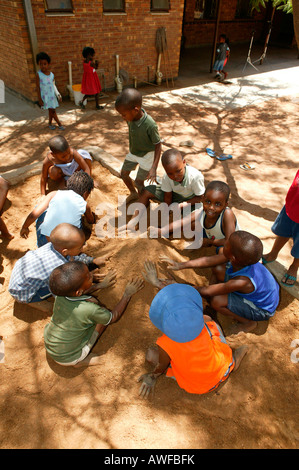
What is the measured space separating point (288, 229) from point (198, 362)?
1668 mm

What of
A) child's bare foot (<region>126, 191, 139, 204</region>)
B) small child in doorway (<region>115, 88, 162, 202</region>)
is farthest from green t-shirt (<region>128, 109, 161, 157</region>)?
child's bare foot (<region>126, 191, 139, 204</region>)

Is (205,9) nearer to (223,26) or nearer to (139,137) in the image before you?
(223,26)

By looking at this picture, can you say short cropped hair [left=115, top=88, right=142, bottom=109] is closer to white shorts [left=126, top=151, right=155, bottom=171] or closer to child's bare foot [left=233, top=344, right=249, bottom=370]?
white shorts [left=126, top=151, right=155, bottom=171]

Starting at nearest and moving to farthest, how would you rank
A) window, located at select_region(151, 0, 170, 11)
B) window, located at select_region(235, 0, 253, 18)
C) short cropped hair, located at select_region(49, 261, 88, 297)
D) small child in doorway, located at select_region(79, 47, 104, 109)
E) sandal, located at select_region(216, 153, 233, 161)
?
short cropped hair, located at select_region(49, 261, 88, 297) → sandal, located at select_region(216, 153, 233, 161) → small child in doorway, located at select_region(79, 47, 104, 109) → window, located at select_region(151, 0, 170, 11) → window, located at select_region(235, 0, 253, 18)

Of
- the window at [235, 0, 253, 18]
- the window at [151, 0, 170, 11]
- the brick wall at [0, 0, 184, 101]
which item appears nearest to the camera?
the brick wall at [0, 0, 184, 101]

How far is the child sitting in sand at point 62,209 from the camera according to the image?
277cm

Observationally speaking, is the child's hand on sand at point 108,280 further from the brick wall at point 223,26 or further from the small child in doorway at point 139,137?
the brick wall at point 223,26

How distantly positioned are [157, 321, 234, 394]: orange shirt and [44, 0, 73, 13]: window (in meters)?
7.32

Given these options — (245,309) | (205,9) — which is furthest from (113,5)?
(245,309)

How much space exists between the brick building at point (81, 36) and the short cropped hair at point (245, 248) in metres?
6.42

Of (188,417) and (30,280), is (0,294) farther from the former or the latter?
(188,417)

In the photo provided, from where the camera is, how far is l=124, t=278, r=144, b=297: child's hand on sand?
A: 8.28ft

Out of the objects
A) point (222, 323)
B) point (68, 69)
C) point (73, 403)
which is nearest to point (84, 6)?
point (68, 69)

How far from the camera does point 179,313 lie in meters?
1.61
